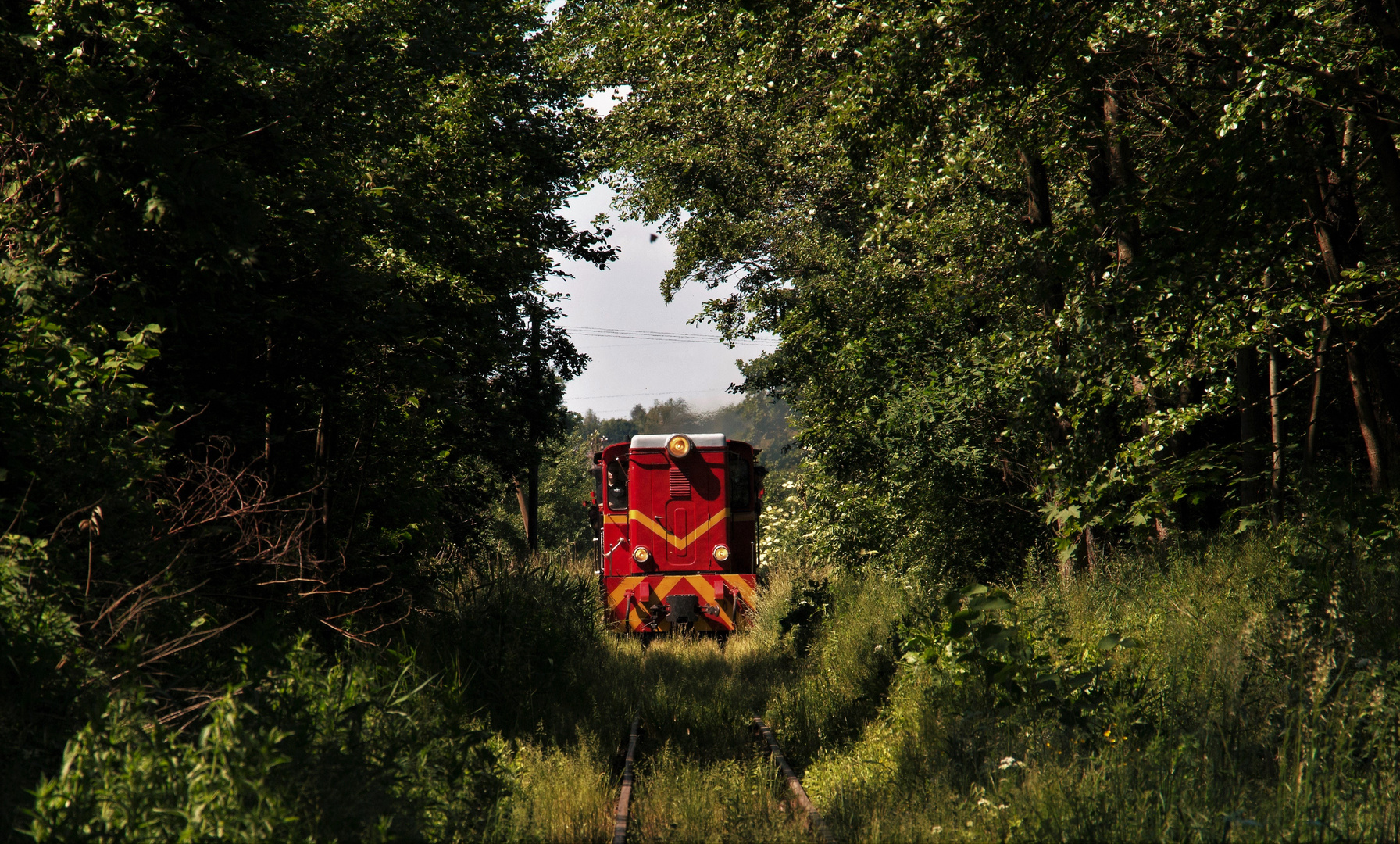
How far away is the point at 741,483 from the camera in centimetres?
1534

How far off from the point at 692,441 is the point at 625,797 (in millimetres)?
8666

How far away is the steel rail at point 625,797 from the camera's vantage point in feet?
Result: 18.8

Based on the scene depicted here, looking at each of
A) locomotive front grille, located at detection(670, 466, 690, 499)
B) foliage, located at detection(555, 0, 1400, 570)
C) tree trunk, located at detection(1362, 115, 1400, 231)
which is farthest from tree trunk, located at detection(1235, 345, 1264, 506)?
locomotive front grille, located at detection(670, 466, 690, 499)

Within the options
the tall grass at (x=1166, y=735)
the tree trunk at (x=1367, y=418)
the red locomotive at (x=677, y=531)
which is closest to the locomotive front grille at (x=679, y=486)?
the red locomotive at (x=677, y=531)

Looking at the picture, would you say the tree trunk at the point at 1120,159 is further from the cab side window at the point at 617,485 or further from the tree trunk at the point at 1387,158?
the cab side window at the point at 617,485

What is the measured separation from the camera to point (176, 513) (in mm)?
6438

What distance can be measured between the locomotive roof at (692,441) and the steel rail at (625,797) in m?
6.54

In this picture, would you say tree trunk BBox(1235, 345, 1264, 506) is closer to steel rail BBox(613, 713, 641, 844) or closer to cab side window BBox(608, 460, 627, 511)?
steel rail BBox(613, 713, 641, 844)

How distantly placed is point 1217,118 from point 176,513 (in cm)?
820

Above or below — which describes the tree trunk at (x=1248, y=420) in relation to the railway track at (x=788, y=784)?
above

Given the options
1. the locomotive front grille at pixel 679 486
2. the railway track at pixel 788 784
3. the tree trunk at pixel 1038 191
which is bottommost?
the railway track at pixel 788 784

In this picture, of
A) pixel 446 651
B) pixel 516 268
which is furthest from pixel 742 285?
pixel 446 651

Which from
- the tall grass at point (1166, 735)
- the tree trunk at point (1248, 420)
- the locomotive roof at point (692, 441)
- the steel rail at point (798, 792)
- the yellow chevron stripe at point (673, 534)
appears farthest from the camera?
the locomotive roof at point (692, 441)

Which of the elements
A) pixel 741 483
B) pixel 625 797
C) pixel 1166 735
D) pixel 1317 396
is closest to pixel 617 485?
pixel 741 483
